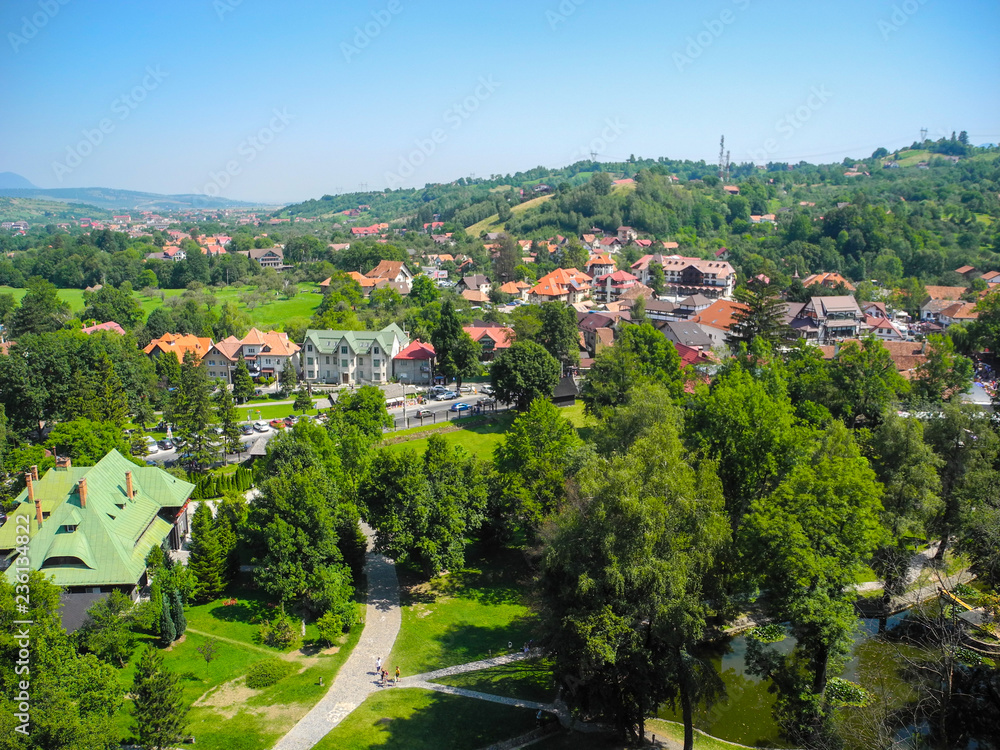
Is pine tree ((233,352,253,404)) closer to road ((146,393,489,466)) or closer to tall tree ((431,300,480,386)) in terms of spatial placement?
road ((146,393,489,466))

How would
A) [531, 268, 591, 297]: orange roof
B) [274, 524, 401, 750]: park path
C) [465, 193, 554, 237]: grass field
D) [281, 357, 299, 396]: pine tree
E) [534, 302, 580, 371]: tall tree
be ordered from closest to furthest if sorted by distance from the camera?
[274, 524, 401, 750]: park path < [534, 302, 580, 371]: tall tree < [281, 357, 299, 396]: pine tree < [531, 268, 591, 297]: orange roof < [465, 193, 554, 237]: grass field

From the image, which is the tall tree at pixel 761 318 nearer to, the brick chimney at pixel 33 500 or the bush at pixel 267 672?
the bush at pixel 267 672

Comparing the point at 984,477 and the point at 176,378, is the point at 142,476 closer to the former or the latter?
the point at 176,378

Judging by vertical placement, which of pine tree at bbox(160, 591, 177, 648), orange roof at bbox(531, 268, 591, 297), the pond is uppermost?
orange roof at bbox(531, 268, 591, 297)

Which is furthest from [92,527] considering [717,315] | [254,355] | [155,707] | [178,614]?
[717,315]

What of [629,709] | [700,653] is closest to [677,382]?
[700,653]

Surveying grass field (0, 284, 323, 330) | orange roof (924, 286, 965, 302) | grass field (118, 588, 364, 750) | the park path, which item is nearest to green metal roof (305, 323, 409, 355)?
grass field (0, 284, 323, 330)

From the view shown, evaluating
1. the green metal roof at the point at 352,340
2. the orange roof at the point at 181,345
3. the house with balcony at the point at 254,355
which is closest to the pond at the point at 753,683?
the green metal roof at the point at 352,340

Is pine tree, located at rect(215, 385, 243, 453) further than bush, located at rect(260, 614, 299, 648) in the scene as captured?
Yes
